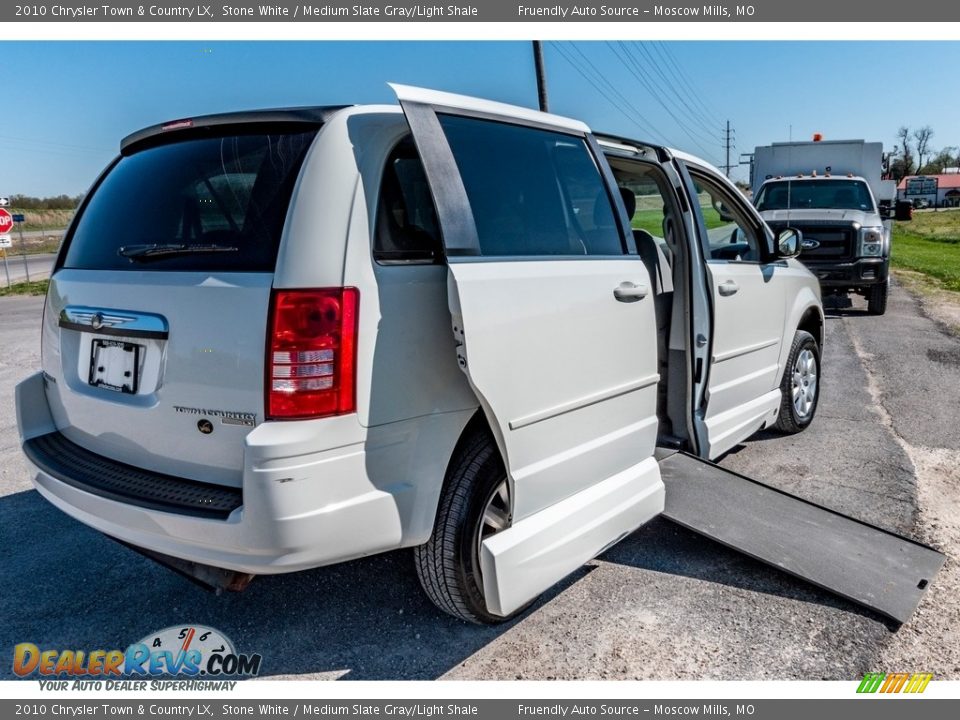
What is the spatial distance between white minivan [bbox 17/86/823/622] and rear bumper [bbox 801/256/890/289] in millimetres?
10000

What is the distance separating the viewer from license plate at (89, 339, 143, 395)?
8.66 ft

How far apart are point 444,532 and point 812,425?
4.20 m

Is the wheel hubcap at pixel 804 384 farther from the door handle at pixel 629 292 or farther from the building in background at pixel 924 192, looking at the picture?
the building in background at pixel 924 192

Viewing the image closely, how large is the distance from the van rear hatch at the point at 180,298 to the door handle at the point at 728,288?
2.57 metres

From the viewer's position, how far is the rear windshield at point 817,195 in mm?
12898

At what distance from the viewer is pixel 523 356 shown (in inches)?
105

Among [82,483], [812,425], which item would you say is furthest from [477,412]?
[812,425]

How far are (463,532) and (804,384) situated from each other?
3.89 metres

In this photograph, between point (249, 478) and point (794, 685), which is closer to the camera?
point (249, 478)

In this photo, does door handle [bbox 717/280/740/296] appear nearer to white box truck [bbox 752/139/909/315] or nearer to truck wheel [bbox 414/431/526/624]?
truck wheel [bbox 414/431/526/624]

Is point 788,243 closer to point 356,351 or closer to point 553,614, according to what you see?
point 553,614

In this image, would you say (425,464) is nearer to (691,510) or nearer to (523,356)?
(523,356)

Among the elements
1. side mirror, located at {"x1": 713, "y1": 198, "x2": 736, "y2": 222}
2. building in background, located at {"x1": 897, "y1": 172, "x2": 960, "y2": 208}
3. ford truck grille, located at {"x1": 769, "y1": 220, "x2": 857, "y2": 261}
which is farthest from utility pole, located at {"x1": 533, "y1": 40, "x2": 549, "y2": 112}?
building in background, located at {"x1": 897, "y1": 172, "x2": 960, "y2": 208}

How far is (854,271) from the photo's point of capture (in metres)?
11.9
